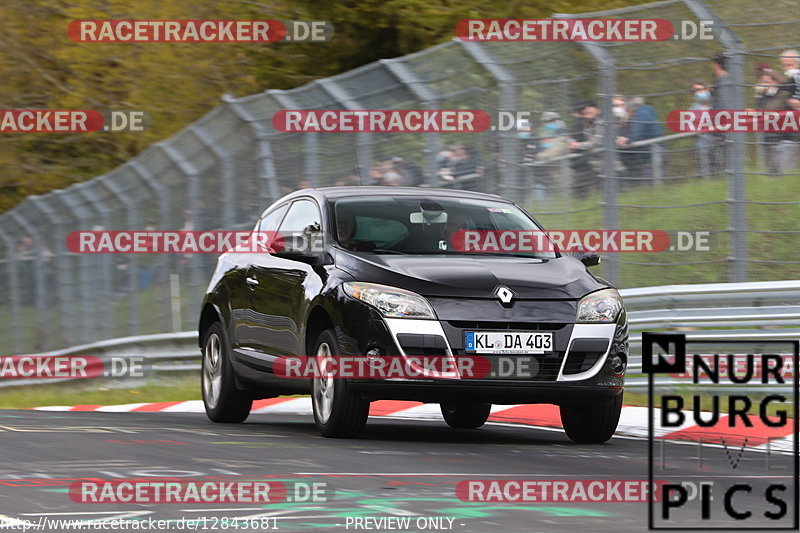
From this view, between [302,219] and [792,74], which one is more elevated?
[792,74]

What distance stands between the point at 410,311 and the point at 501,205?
2.00 m

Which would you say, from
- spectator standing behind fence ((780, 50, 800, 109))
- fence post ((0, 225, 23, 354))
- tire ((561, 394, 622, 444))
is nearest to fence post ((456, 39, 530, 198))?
spectator standing behind fence ((780, 50, 800, 109))

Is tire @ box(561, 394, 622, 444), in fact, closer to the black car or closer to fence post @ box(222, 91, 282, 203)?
the black car

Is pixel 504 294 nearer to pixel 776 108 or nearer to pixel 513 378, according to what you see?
pixel 513 378

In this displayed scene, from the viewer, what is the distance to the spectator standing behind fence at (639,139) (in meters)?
14.0

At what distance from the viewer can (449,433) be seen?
38.9ft

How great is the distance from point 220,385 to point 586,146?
406 centimetres

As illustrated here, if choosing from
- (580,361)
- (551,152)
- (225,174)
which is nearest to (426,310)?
(580,361)

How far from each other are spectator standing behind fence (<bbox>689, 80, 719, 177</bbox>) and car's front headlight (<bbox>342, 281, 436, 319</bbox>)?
4.35 meters

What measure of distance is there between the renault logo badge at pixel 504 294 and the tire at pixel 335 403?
3.51 ft

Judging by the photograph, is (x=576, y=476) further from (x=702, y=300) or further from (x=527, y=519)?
(x=702, y=300)

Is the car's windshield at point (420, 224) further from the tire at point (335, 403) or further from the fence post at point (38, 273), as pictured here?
the fence post at point (38, 273)

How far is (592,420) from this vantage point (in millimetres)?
10969

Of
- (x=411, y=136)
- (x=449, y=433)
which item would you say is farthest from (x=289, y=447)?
(x=411, y=136)
